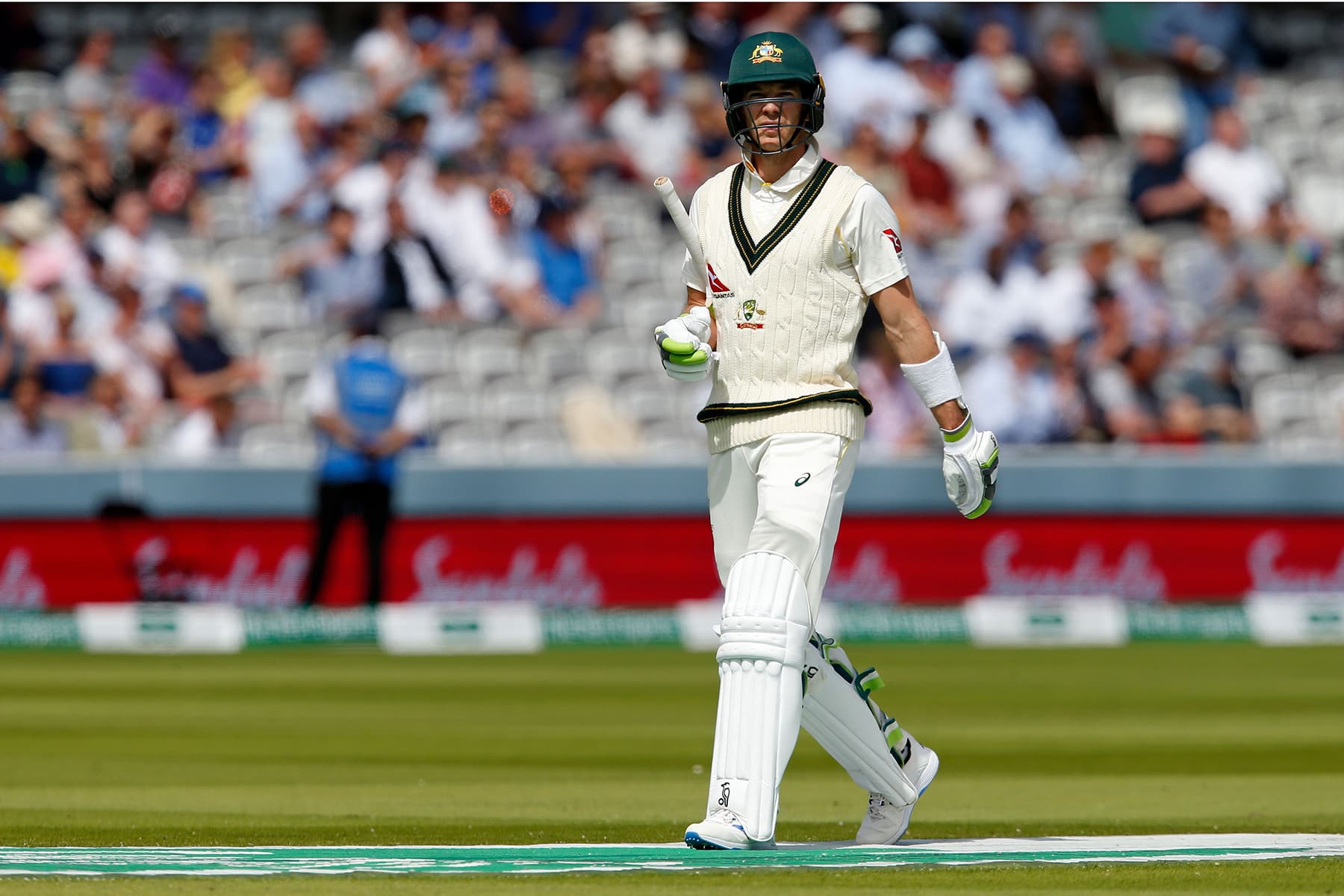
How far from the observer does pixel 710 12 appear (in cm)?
1844


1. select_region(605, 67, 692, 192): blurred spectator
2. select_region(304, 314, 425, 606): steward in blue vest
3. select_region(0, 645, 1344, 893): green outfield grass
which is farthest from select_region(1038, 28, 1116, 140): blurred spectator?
select_region(304, 314, 425, 606): steward in blue vest

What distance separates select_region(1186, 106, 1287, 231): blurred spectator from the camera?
1778 cm

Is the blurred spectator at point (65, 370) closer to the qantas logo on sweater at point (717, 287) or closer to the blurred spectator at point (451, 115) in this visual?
the blurred spectator at point (451, 115)

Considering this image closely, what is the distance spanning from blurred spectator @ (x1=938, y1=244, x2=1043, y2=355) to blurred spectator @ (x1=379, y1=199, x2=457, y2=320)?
371cm

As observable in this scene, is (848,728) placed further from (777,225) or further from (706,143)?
(706,143)

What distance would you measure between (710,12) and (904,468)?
5.46m

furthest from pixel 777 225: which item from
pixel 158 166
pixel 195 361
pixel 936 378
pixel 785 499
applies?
pixel 158 166

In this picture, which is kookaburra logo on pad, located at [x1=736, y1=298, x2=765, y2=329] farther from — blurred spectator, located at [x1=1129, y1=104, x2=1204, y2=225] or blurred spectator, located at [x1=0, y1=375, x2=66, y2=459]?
blurred spectator, located at [x1=1129, y1=104, x2=1204, y2=225]

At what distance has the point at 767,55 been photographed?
17.9 ft

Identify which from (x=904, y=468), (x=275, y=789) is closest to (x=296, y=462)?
(x=904, y=468)

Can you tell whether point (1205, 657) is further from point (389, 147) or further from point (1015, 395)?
point (389, 147)

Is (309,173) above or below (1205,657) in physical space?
above

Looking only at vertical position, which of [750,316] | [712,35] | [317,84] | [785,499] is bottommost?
[785,499]

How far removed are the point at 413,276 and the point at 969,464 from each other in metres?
11.0
